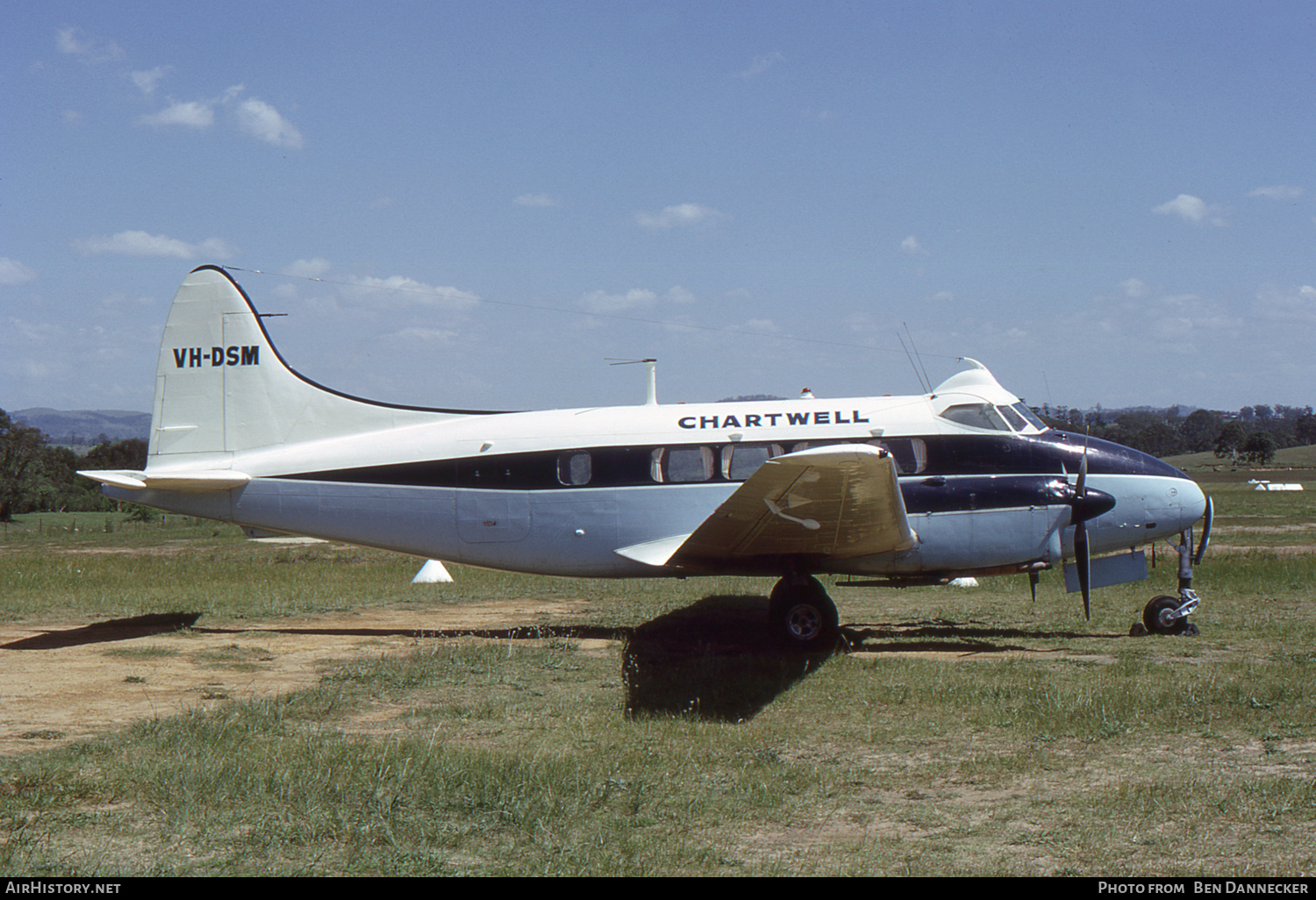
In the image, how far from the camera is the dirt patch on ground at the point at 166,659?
31.9ft

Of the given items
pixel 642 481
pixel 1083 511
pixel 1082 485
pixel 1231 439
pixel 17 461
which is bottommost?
→ pixel 1083 511

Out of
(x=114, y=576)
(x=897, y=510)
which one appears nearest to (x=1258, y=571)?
(x=897, y=510)

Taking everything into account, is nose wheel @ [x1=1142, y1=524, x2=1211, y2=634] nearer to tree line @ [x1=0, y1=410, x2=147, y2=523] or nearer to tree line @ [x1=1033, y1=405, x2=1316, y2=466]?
tree line @ [x1=1033, y1=405, x2=1316, y2=466]

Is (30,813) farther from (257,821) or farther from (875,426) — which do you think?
(875,426)

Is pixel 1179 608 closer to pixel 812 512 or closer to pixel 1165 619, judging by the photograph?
pixel 1165 619

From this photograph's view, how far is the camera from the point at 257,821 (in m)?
6.39

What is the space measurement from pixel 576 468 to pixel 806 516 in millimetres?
3949

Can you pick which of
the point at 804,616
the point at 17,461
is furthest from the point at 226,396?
the point at 17,461

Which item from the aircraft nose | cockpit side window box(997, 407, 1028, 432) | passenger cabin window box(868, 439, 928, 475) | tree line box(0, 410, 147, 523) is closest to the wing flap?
passenger cabin window box(868, 439, 928, 475)

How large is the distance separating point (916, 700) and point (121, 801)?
7473mm

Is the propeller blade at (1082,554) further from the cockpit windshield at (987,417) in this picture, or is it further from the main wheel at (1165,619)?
the cockpit windshield at (987,417)

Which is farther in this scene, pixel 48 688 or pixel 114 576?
pixel 114 576

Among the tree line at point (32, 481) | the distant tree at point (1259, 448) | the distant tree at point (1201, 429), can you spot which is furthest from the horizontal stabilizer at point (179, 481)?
the distant tree at point (1259, 448)

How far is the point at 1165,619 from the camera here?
13406 mm
